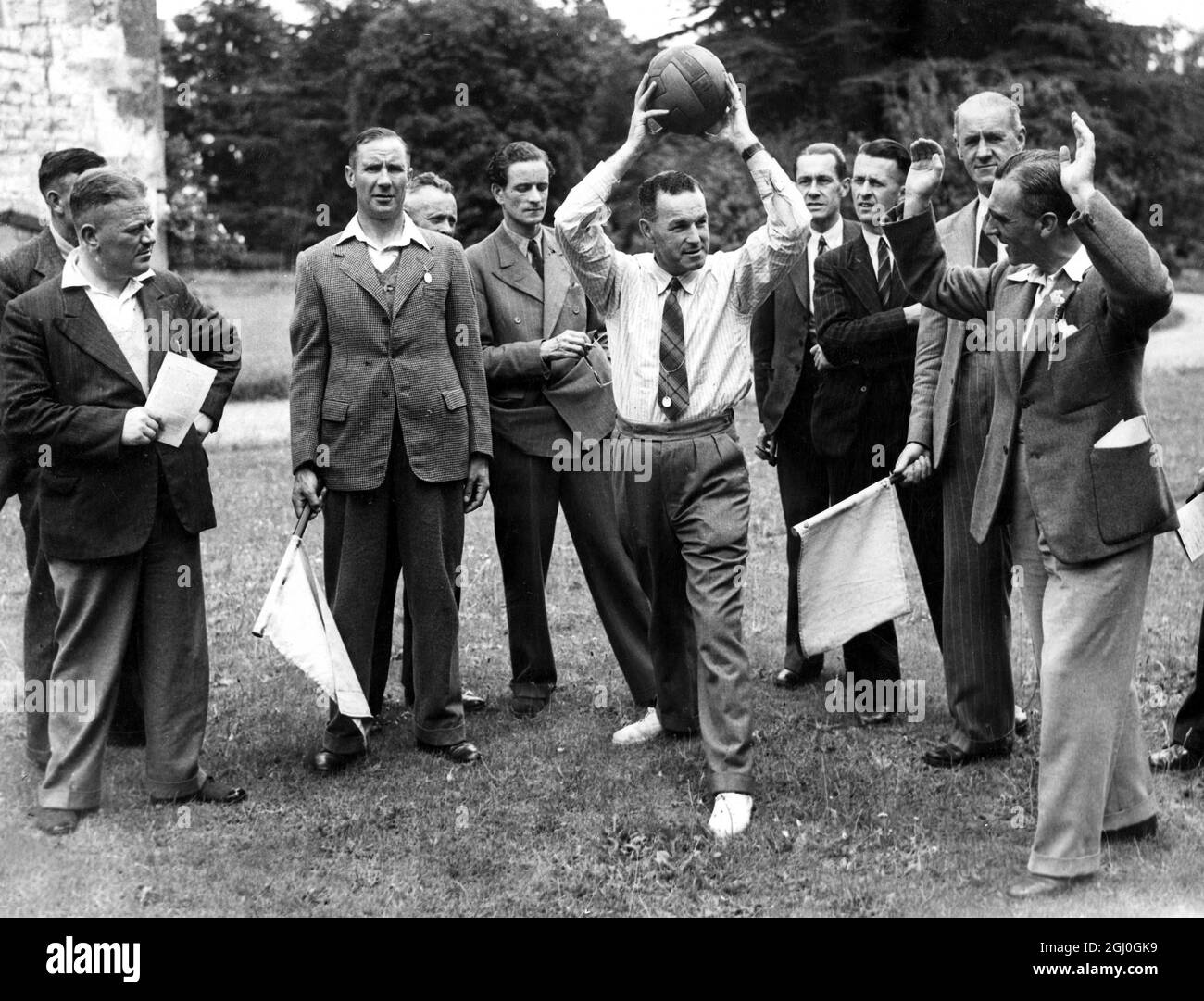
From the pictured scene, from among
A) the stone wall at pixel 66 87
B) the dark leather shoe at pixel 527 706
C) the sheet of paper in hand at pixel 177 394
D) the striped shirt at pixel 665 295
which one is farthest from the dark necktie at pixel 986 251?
the stone wall at pixel 66 87

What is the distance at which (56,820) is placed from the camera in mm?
5477

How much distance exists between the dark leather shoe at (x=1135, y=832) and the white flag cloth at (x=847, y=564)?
49.5 inches

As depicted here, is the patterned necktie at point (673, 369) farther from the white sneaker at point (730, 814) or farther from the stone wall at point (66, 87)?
the stone wall at point (66, 87)

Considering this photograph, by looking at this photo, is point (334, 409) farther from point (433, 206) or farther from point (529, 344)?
point (433, 206)

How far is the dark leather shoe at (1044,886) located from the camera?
4719 millimetres

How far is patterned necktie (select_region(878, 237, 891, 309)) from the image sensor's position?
6590 mm

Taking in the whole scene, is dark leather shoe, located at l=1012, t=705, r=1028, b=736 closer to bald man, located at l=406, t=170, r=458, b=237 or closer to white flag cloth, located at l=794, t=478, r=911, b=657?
white flag cloth, located at l=794, t=478, r=911, b=657

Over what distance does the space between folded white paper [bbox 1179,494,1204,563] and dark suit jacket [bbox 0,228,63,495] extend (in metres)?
4.46

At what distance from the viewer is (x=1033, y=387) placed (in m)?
4.81

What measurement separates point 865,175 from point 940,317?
3.21 feet

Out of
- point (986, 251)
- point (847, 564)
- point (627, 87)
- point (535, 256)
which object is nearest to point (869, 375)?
point (986, 251)

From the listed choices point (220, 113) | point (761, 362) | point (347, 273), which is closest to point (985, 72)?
point (220, 113)

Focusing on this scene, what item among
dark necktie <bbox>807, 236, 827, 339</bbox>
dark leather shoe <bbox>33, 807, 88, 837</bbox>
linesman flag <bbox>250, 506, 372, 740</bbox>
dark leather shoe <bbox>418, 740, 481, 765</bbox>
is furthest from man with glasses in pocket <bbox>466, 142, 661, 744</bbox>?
dark leather shoe <bbox>33, 807, 88, 837</bbox>

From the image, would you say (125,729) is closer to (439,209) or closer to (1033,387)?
(439,209)
